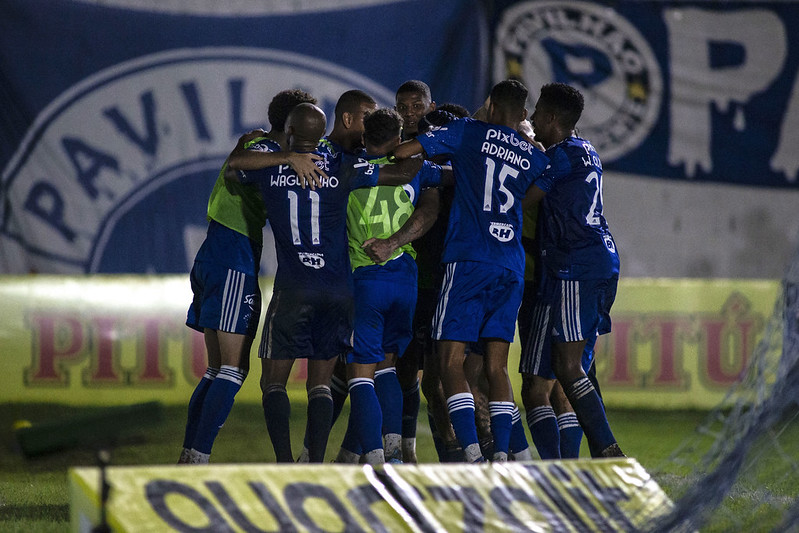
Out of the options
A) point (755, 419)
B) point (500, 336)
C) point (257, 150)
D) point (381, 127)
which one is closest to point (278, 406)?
point (500, 336)

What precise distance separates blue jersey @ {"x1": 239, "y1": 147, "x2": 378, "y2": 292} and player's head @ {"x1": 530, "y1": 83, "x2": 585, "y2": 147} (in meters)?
1.09

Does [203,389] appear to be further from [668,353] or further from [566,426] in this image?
[668,353]

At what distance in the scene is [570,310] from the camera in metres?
5.25

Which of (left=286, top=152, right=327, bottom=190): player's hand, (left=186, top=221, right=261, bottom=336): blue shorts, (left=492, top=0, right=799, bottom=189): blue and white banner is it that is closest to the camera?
(left=286, top=152, right=327, bottom=190): player's hand

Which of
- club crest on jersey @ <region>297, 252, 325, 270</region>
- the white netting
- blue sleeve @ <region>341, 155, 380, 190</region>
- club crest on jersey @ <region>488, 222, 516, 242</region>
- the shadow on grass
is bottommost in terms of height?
the shadow on grass

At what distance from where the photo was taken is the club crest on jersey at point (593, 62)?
33.1 ft

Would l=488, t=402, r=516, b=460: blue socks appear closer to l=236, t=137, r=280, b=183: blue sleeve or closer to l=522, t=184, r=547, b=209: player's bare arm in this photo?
l=522, t=184, r=547, b=209: player's bare arm

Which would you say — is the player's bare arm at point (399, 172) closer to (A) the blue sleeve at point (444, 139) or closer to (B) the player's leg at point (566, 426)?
(A) the blue sleeve at point (444, 139)

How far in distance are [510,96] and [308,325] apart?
1.60 meters

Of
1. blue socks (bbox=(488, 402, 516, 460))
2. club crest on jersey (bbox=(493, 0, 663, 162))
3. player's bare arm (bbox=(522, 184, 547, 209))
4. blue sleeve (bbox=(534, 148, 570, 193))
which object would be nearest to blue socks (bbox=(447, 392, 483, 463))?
blue socks (bbox=(488, 402, 516, 460))

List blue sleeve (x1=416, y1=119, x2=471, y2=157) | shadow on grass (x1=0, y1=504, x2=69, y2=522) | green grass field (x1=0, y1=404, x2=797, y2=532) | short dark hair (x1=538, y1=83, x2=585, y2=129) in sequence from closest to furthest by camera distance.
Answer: shadow on grass (x1=0, y1=504, x2=69, y2=522) < green grass field (x1=0, y1=404, x2=797, y2=532) < blue sleeve (x1=416, y1=119, x2=471, y2=157) < short dark hair (x1=538, y1=83, x2=585, y2=129)

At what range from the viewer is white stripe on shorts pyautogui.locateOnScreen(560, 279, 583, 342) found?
17.1 ft

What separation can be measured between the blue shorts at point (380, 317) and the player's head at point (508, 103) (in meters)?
1.02

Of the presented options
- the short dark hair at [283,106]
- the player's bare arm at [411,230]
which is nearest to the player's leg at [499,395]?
the player's bare arm at [411,230]
